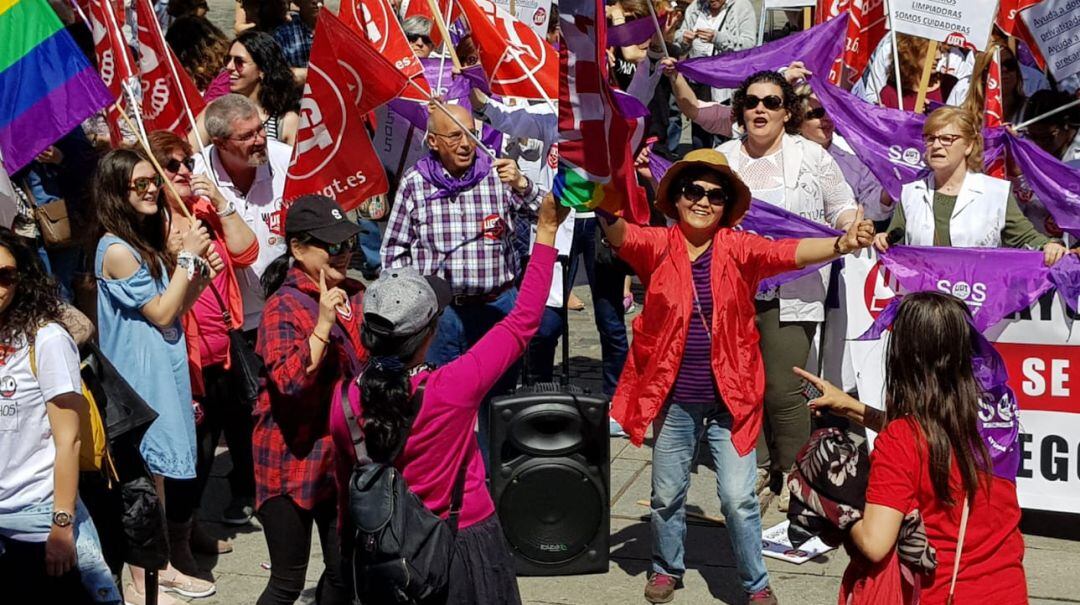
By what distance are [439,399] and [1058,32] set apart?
495 cm

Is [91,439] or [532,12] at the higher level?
[532,12]

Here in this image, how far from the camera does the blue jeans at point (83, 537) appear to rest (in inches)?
180

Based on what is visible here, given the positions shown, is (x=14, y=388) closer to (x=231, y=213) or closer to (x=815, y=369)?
(x=231, y=213)

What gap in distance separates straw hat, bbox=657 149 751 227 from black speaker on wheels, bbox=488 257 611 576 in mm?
871

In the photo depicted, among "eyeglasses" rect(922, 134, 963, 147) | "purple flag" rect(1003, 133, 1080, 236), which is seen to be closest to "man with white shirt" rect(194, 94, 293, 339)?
"eyeglasses" rect(922, 134, 963, 147)

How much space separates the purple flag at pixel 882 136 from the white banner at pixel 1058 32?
985 mm

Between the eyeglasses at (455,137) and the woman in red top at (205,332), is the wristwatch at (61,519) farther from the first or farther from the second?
the eyeglasses at (455,137)

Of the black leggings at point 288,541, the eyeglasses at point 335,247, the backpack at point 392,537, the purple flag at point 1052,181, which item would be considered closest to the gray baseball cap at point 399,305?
the backpack at point 392,537

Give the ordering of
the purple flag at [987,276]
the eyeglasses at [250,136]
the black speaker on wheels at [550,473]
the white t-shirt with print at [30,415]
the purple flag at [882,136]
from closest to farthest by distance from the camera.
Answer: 1. the white t-shirt with print at [30,415]
2. the black speaker on wheels at [550,473]
3. the purple flag at [987,276]
4. the eyeglasses at [250,136]
5. the purple flag at [882,136]

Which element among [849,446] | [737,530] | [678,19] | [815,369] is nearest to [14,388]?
[849,446]

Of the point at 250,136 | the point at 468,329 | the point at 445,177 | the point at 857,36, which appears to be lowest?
the point at 468,329

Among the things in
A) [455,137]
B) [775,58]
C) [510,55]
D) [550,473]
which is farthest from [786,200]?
[550,473]

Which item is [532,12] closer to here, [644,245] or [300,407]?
[644,245]

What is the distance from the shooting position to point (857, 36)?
8711mm
